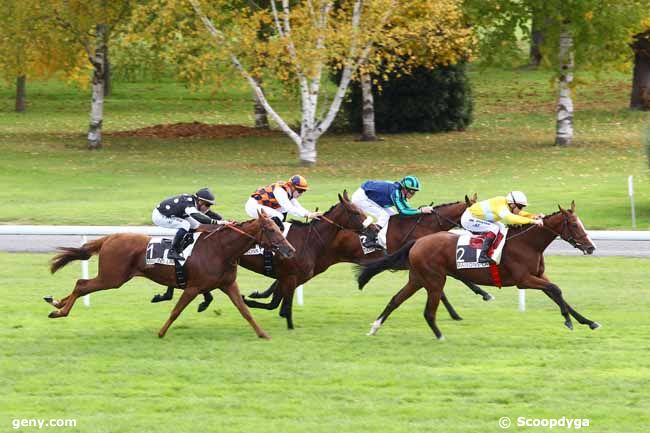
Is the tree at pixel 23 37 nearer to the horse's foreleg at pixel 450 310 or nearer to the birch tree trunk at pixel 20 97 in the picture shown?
the birch tree trunk at pixel 20 97

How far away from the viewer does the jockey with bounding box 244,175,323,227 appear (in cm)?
1439

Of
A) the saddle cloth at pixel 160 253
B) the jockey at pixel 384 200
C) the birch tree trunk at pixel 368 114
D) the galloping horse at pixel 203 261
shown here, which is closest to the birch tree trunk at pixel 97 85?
the birch tree trunk at pixel 368 114

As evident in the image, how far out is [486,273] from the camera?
12.9 meters

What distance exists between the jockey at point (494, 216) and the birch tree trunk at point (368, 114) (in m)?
23.5

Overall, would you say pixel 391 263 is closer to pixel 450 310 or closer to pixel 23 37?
pixel 450 310

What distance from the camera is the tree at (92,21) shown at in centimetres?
3378

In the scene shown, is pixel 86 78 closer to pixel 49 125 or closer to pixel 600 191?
pixel 49 125

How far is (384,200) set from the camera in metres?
15.4

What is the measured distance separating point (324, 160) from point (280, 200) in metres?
19.5

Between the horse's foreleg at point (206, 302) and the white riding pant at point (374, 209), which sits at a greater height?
the white riding pant at point (374, 209)

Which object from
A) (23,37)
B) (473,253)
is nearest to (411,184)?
(473,253)

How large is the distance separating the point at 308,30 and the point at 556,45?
741cm

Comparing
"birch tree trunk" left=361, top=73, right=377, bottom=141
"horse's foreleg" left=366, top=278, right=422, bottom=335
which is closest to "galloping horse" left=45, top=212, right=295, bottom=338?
"horse's foreleg" left=366, top=278, right=422, bottom=335

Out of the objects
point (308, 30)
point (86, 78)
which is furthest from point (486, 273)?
point (86, 78)
